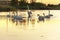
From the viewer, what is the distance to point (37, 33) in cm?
988

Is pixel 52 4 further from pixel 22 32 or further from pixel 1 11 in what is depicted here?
pixel 22 32

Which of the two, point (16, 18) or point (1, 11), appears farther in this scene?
point (1, 11)

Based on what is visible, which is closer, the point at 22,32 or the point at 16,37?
the point at 16,37

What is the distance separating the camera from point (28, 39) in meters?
8.72

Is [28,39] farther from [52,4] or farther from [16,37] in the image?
[52,4]

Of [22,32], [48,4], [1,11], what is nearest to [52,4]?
[48,4]

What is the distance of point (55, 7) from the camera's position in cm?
2327

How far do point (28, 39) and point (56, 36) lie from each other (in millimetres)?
920

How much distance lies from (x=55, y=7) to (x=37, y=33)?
44.5 ft

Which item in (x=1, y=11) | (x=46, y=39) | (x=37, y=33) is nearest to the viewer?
(x=46, y=39)

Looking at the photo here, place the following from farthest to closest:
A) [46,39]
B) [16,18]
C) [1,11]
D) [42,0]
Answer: [42,0]
[1,11]
[16,18]
[46,39]

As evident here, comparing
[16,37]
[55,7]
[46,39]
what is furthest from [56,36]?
[55,7]

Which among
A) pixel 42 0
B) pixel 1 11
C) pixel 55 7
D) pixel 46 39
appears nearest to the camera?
pixel 46 39

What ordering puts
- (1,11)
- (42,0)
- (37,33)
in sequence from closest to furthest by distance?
(37,33) < (1,11) < (42,0)
